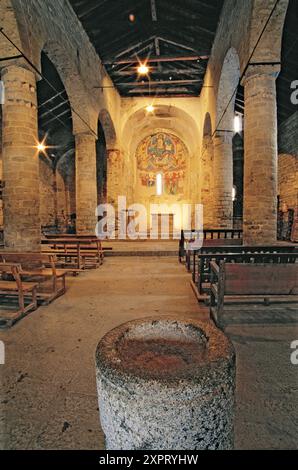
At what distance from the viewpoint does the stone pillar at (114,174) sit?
1427 cm

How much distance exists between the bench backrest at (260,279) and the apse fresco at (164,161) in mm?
18033

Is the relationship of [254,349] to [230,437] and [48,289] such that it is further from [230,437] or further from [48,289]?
[48,289]

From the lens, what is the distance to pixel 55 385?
6.82 feet

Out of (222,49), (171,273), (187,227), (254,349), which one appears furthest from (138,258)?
(187,227)

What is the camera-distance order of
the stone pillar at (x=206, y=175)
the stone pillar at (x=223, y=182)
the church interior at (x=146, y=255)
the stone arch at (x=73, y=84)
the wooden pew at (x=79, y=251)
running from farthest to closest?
the stone pillar at (x=206, y=175)
the stone pillar at (x=223, y=182)
the stone arch at (x=73, y=84)
the wooden pew at (x=79, y=251)
the church interior at (x=146, y=255)

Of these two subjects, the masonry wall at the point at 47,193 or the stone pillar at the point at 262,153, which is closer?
the stone pillar at the point at 262,153

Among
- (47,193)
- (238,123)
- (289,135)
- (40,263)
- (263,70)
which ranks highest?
(238,123)

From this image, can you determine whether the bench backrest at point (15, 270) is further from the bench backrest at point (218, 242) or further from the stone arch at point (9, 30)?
the stone arch at point (9, 30)

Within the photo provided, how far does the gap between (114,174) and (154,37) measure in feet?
21.4

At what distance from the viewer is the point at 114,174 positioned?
14359mm

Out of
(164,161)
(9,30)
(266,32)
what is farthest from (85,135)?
(164,161)

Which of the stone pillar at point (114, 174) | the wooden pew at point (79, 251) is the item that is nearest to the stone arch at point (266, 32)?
the wooden pew at point (79, 251)

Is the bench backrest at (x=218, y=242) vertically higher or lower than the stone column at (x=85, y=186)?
lower

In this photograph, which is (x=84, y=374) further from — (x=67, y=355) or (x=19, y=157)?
(x=19, y=157)
